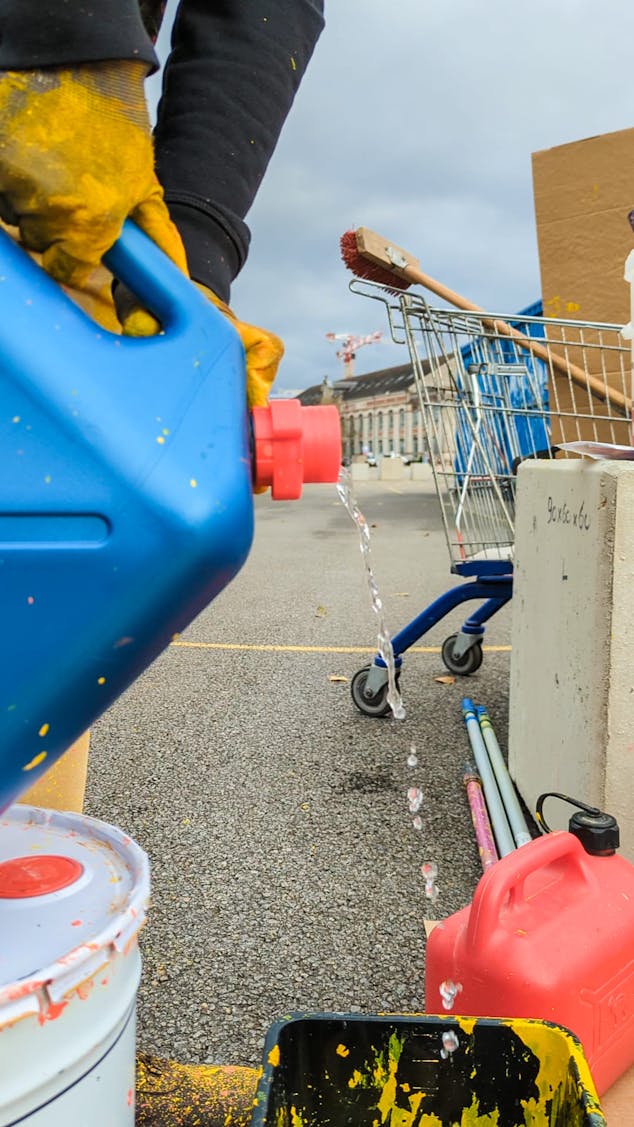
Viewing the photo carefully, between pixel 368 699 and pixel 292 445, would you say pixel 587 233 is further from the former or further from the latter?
pixel 292 445

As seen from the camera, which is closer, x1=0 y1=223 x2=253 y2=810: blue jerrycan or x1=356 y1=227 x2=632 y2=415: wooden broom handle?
x1=0 y1=223 x2=253 y2=810: blue jerrycan

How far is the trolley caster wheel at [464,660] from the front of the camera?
13.1 ft

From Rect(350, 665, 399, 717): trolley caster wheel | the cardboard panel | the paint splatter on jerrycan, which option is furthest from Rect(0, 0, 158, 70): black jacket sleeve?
the cardboard panel

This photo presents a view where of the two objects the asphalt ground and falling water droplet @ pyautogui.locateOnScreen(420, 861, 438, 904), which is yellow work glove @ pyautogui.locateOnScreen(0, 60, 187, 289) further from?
falling water droplet @ pyautogui.locateOnScreen(420, 861, 438, 904)

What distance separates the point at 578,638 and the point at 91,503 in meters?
1.37

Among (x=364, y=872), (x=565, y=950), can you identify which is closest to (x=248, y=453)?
(x=565, y=950)

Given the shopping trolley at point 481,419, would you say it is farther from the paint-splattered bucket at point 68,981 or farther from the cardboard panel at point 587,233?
the paint-splattered bucket at point 68,981

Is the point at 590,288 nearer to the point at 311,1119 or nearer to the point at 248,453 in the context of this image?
the point at 248,453

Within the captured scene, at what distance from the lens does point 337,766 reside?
2912mm

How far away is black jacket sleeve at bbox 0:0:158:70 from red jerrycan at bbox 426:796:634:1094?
1292mm

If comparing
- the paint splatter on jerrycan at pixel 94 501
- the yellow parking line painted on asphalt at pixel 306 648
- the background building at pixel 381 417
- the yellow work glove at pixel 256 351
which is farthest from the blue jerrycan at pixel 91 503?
the background building at pixel 381 417

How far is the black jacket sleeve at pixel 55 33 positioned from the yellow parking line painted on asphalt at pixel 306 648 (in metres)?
3.82

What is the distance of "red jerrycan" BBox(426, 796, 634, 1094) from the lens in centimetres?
131

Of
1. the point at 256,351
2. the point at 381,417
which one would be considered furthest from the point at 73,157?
the point at 381,417
